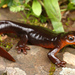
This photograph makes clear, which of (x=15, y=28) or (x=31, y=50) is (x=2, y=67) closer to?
(x=31, y=50)

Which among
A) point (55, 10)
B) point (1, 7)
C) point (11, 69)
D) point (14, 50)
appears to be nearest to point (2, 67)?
point (11, 69)

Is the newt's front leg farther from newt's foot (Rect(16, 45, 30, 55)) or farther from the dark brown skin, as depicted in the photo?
newt's foot (Rect(16, 45, 30, 55))

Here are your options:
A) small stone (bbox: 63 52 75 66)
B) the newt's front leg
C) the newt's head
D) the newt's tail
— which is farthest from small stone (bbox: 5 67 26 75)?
the newt's head

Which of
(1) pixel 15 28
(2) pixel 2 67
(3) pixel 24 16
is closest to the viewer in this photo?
(2) pixel 2 67

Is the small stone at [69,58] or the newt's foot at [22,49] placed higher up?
the newt's foot at [22,49]

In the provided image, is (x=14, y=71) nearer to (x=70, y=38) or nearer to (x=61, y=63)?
(x=61, y=63)

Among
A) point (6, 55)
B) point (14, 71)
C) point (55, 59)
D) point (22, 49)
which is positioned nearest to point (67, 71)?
point (55, 59)

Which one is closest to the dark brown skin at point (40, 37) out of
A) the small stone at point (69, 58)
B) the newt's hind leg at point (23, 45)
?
the newt's hind leg at point (23, 45)

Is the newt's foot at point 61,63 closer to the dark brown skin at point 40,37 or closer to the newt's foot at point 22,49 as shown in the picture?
the dark brown skin at point 40,37
